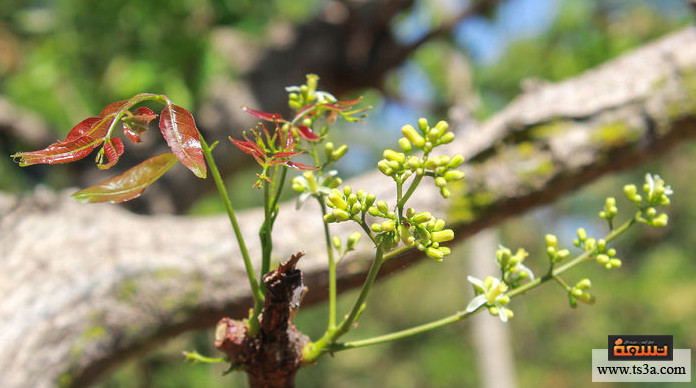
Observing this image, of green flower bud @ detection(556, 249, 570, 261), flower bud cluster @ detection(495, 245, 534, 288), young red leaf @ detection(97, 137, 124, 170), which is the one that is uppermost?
green flower bud @ detection(556, 249, 570, 261)

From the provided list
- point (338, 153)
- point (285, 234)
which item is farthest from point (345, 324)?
point (285, 234)

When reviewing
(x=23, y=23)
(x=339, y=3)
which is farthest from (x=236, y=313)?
(x=23, y=23)

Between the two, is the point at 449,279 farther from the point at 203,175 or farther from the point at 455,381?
the point at 203,175

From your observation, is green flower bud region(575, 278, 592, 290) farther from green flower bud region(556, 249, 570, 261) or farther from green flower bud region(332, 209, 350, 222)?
green flower bud region(332, 209, 350, 222)

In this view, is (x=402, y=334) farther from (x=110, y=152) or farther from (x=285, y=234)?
(x=285, y=234)

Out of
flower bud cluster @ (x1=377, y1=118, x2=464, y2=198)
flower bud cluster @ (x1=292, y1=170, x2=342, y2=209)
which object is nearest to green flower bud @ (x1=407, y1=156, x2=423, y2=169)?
flower bud cluster @ (x1=377, y1=118, x2=464, y2=198)
